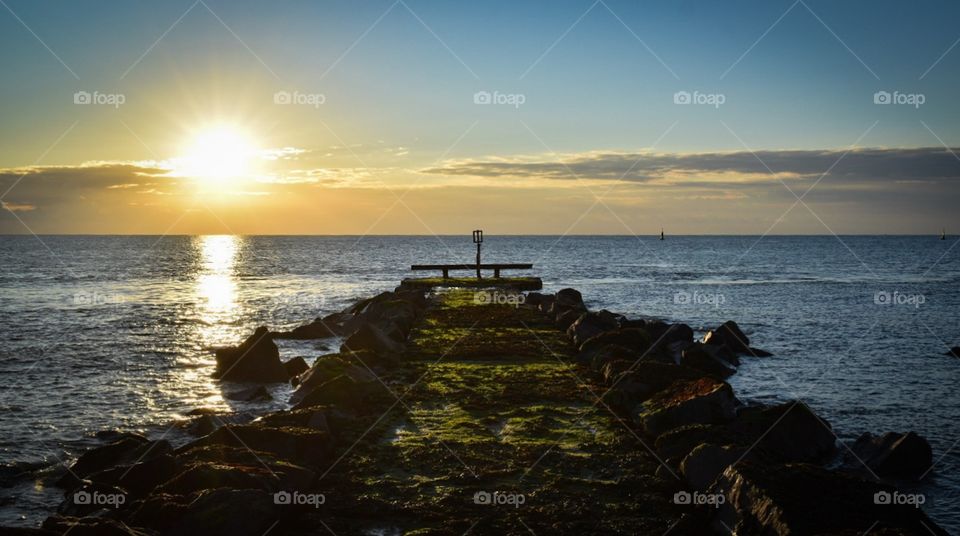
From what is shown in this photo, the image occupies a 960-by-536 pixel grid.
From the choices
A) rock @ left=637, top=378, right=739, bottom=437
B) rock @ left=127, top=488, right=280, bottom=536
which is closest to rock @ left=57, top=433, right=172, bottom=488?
rock @ left=127, top=488, right=280, bottom=536

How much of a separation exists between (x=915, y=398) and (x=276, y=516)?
19853mm

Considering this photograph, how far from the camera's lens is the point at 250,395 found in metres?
20.4

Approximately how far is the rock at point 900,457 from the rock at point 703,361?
7.85 metres

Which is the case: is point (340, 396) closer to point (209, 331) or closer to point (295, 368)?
point (295, 368)

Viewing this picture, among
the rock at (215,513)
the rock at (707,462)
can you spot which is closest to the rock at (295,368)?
the rock at (215,513)

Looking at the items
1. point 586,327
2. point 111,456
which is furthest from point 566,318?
point 111,456

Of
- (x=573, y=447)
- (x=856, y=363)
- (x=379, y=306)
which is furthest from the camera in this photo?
(x=379, y=306)

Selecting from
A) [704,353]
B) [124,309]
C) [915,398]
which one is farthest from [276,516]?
[124,309]

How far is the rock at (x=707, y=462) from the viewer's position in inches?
414

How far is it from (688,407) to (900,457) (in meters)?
4.41

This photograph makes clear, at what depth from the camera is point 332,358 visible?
757 inches

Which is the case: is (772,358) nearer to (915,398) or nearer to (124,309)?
(915,398)

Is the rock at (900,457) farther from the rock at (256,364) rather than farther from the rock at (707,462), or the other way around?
the rock at (256,364)

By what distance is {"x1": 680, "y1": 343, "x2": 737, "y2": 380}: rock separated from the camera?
74.7 feet
